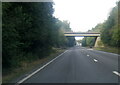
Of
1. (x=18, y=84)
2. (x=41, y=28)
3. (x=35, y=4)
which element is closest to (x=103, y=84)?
(x=18, y=84)

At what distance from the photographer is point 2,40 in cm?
1187

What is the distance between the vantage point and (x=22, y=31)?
20516 millimetres

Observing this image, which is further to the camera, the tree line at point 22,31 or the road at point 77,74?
the tree line at point 22,31

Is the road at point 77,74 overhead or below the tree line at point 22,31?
below

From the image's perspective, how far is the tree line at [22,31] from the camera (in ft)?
40.7

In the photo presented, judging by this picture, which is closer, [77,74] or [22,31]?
[77,74]

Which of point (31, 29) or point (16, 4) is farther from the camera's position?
point (31, 29)

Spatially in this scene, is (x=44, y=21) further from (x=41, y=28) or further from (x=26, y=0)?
(x=26, y=0)

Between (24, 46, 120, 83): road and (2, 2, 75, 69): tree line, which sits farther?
(2, 2, 75, 69): tree line

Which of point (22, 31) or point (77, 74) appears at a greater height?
point (22, 31)

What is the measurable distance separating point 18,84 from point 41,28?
621 inches

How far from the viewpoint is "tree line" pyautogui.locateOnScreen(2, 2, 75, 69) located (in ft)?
40.7

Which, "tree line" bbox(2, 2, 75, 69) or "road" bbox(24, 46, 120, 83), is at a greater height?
"tree line" bbox(2, 2, 75, 69)

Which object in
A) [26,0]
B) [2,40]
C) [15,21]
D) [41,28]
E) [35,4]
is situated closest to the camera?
[2,40]
